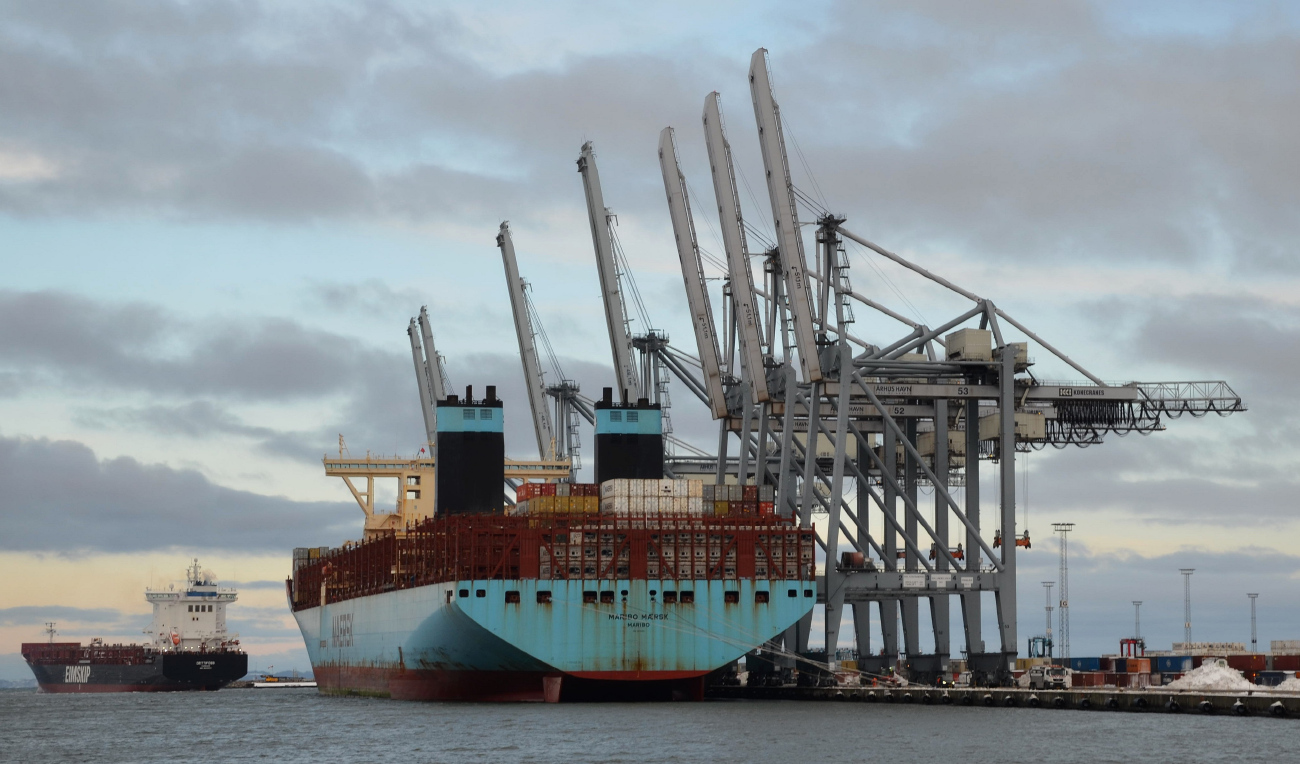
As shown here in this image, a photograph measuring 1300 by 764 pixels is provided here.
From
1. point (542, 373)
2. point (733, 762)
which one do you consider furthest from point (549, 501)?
point (542, 373)

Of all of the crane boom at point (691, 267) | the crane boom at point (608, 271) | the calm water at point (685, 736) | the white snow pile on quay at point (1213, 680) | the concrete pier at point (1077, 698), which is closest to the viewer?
the calm water at point (685, 736)

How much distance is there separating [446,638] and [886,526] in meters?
23.0

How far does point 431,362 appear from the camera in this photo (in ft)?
382

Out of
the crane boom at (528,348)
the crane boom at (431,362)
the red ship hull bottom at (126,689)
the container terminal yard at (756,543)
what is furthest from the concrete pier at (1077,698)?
the red ship hull bottom at (126,689)

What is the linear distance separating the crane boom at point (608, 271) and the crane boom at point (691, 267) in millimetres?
9632

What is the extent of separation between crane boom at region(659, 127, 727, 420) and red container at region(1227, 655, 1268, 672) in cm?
2462

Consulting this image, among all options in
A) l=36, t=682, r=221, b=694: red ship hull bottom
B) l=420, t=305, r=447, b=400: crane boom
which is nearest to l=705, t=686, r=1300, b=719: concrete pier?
l=420, t=305, r=447, b=400: crane boom

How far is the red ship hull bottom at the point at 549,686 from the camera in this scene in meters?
63.7

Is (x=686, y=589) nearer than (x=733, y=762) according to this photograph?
No

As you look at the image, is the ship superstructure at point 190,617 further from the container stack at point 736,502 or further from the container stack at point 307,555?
the container stack at point 736,502

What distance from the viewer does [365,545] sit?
270ft

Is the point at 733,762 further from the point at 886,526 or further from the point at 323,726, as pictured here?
the point at 886,526

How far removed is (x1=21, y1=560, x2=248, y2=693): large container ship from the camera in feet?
422

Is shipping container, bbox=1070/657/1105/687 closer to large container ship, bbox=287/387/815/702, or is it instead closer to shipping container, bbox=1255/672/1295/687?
shipping container, bbox=1255/672/1295/687
